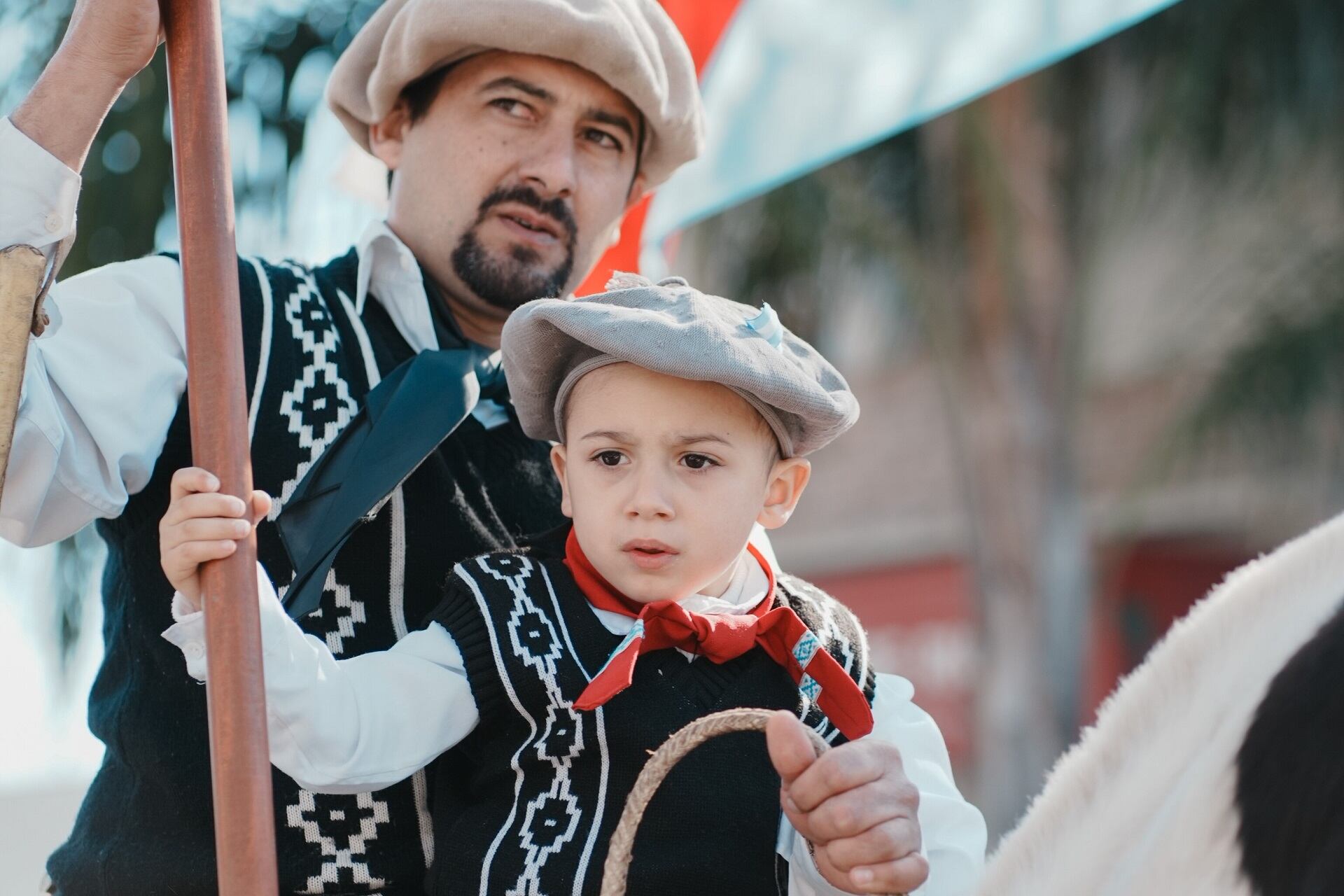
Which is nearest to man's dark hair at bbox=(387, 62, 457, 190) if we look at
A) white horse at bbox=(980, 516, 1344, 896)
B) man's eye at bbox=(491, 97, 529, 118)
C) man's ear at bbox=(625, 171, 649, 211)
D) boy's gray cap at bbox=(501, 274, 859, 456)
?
man's eye at bbox=(491, 97, 529, 118)

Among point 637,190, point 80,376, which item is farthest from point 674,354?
point 637,190

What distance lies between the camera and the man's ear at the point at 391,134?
8.40 feet

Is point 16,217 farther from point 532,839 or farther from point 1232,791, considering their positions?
point 1232,791

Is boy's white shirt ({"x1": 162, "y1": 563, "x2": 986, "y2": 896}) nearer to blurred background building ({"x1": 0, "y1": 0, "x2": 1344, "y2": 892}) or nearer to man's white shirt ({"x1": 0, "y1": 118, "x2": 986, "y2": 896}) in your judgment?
man's white shirt ({"x1": 0, "y1": 118, "x2": 986, "y2": 896})

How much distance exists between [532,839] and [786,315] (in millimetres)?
7180

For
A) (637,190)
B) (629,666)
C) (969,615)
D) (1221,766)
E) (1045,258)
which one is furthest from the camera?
(969,615)

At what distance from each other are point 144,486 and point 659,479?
2.25ft

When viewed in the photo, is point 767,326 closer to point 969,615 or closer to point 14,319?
point 14,319

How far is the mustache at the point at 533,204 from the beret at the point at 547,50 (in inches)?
8.0

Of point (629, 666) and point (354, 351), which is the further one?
point (354, 351)

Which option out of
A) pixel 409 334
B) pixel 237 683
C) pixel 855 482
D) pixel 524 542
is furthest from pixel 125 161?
pixel 855 482

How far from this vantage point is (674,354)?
1.74 m

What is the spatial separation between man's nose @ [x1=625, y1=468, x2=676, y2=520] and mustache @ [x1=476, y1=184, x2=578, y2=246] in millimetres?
764

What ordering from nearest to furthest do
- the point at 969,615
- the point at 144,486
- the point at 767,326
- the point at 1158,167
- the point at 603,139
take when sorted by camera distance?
the point at 767,326 < the point at 144,486 < the point at 603,139 < the point at 1158,167 < the point at 969,615
